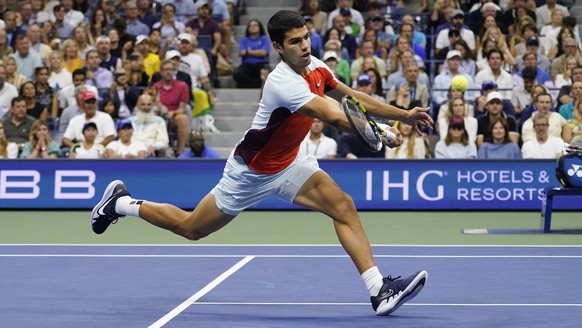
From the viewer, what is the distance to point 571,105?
15.4 metres

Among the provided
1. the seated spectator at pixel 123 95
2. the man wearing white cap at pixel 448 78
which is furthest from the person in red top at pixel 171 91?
the man wearing white cap at pixel 448 78

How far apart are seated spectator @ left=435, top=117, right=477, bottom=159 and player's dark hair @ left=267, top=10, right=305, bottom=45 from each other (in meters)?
7.98

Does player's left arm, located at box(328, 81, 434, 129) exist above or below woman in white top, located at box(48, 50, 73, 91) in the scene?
above

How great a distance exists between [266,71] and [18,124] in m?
3.65

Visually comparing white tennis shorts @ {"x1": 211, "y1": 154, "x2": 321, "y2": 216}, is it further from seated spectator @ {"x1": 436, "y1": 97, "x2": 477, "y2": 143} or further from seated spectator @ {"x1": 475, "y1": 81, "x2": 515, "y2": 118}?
seated spectator @ {"x1": 475, "y1": 81, "x2": 515, "y2": 118}

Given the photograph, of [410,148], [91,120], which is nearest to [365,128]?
[410,148]

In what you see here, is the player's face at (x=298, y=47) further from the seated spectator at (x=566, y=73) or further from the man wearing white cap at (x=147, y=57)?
the man wearing white cap at (x=147, y=57)

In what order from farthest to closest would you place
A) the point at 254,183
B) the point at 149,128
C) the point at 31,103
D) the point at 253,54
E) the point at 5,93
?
the point at 253,54, the point at 5,93, the point at 31,103, the point at 149,128, the point at 254,183

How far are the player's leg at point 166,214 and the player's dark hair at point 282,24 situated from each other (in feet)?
3.72

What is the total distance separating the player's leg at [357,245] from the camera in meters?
6.77

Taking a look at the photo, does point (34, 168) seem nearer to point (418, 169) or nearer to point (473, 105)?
point (418, 169)

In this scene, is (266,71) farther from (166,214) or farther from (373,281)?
(373,281)

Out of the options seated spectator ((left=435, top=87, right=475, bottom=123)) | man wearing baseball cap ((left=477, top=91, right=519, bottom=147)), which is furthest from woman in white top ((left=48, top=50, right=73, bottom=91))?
man wearing baseball cap ((left=477, top=91, right=519, bottom=147))

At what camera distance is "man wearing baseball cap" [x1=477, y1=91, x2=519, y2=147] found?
1472 cm
